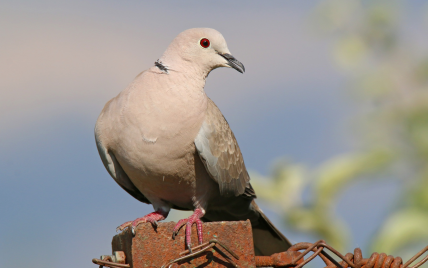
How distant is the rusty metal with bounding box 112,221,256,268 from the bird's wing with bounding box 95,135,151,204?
142 centimetres

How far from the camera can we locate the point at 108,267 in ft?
7.99

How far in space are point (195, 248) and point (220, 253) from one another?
121 mm

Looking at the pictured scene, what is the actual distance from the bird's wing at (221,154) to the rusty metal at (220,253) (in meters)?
1.22

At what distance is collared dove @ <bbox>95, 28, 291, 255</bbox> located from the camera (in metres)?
3.38

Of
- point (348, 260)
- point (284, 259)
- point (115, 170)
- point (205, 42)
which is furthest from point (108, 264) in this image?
point (205, 42)

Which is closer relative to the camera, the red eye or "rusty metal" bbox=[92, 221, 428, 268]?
"rusty metal" bbox=[92, 221, 428, 268]

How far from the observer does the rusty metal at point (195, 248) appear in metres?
2.29

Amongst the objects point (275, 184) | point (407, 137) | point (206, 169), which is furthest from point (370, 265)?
point (407, 137)

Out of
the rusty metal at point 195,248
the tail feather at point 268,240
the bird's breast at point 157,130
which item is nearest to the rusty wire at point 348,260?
the rusty metal at point 195,248

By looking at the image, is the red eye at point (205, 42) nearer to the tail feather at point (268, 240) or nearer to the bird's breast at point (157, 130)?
the bird's breast at point (157, 130)

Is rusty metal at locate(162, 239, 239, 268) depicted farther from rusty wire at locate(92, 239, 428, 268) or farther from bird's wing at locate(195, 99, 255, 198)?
bird's wing at locate(195, 99, 255, 198)

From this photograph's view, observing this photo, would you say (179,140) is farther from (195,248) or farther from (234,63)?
(195,248)

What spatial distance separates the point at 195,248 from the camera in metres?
2.26

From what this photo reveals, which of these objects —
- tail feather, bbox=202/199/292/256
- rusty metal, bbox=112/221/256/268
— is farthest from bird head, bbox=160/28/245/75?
rusty metal, bbox=112/221/256/268
